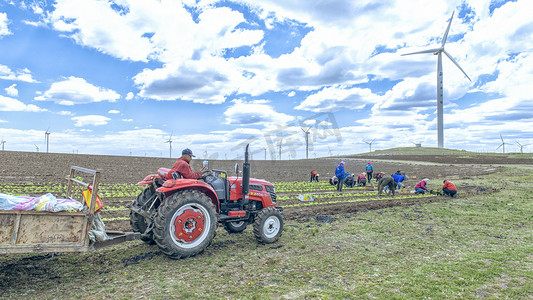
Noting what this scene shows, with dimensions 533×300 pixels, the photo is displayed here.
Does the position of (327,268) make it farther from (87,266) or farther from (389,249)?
(87,266)

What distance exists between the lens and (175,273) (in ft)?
17.3

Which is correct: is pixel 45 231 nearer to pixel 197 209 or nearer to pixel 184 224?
pixel 184 224

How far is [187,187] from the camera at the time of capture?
6.17 meters

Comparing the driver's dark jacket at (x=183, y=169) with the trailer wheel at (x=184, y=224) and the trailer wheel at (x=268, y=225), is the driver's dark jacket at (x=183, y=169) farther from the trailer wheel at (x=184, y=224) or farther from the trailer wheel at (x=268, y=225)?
the trailer wheel at (x=268, y=225)

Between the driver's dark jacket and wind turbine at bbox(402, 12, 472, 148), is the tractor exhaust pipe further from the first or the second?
wind turbine at bbox(402, 12, 472, 148)

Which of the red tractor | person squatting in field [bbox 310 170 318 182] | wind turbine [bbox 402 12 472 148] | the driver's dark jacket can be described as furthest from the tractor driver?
wind turbine [bbox 402 12 472 148]

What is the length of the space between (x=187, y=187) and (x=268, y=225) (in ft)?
6.63

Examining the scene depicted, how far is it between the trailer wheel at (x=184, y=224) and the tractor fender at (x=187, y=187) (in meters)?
0.12

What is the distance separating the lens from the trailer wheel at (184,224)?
18.7 feet

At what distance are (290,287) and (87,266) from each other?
3491mm

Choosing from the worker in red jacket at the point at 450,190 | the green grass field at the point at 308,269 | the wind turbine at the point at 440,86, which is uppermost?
the wind turbine at the point at 440,86

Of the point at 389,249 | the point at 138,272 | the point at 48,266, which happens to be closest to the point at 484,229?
the point at 389,249

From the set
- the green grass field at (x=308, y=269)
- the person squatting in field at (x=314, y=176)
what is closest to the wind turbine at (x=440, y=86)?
the person squatting in field at (x=314, y=176)

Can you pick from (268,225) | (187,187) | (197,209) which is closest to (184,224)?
(197,209)
